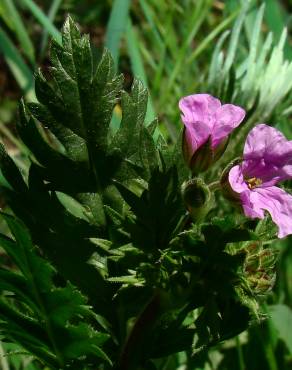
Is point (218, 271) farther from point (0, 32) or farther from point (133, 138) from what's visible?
point (0, 32)

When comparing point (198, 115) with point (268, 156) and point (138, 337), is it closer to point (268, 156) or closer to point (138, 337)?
point (268, 156)

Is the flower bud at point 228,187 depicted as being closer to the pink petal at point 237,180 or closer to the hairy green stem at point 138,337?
the pink petal at point 237,180

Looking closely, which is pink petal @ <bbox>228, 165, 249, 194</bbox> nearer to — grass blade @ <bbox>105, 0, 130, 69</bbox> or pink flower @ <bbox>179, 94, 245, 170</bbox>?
pink flower @ <bbox>179, 94, 245, 170</bbox>

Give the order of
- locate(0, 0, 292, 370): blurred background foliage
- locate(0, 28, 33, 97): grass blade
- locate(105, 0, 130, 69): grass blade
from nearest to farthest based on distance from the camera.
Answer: locate(0, 0, 292, 370): blurred background foliage < locate(105, 0, 130, 69): grass blade < locate(0, 28, 33, 97): grass blade

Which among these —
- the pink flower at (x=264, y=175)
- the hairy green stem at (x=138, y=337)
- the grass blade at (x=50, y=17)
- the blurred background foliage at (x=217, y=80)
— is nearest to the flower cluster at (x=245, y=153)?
the pink flower at (x=264, y=175)

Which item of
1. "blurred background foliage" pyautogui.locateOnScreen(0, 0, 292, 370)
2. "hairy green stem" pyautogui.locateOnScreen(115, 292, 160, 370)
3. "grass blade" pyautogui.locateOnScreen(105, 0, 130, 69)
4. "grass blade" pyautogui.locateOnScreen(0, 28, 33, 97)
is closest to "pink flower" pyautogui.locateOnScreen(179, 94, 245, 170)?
"hairy green stem" pyautogui.locateOnScreen(115, 292, 160, 370)

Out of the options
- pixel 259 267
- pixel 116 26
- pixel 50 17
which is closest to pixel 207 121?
pixel 259 267
